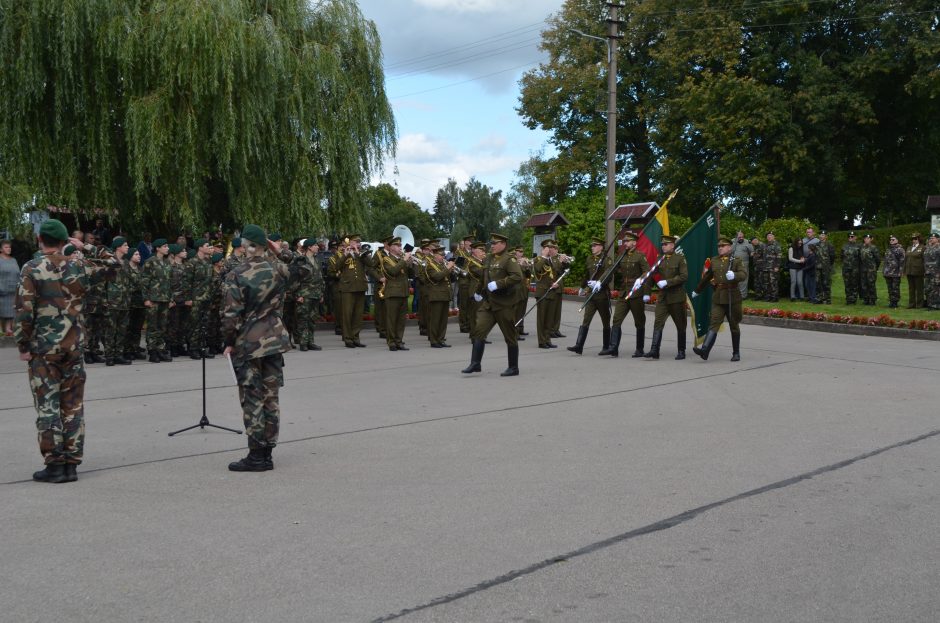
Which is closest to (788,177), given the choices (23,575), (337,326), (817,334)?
(817,334)

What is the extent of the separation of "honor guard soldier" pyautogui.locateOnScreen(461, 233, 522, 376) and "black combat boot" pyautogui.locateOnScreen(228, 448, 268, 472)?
20.8 ft

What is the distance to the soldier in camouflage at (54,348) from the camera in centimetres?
708

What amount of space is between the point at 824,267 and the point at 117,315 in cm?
1827

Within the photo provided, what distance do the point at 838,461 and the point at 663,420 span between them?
221 cm

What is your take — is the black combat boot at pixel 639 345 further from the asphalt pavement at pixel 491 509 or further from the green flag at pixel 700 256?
the asphalt pavement at pixel 491 509

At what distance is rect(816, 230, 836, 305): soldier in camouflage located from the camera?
997 inches

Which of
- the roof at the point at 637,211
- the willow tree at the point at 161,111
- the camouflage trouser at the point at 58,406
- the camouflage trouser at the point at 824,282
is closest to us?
the camouflage trouser at the point at 58,406

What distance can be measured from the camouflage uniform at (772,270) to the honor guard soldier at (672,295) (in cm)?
1188

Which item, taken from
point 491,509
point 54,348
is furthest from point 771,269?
point 54,348

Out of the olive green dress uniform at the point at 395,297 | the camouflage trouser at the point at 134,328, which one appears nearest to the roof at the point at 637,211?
the olive green dress uniform at the point at 395,297

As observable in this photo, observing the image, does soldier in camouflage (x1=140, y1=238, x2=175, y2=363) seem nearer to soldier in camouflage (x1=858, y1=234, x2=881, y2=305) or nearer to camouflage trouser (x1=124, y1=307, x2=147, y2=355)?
camouflage trouser (x1=124, y1=307, x2=147, y2=355)

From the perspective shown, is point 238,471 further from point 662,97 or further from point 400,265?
point 662,97

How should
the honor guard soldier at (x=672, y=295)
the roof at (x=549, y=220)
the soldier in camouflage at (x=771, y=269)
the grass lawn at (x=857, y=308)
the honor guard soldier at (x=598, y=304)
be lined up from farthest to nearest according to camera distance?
the roof at (x=549, y=220) → the soldier in camouflage at (x=771, y=269) → the grass lawn at (x=857, y=308) → the honor guard soldier at (x=598, y=304) → the honor guard soldier at (x=672, y=295)

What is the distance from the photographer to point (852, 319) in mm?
20875
